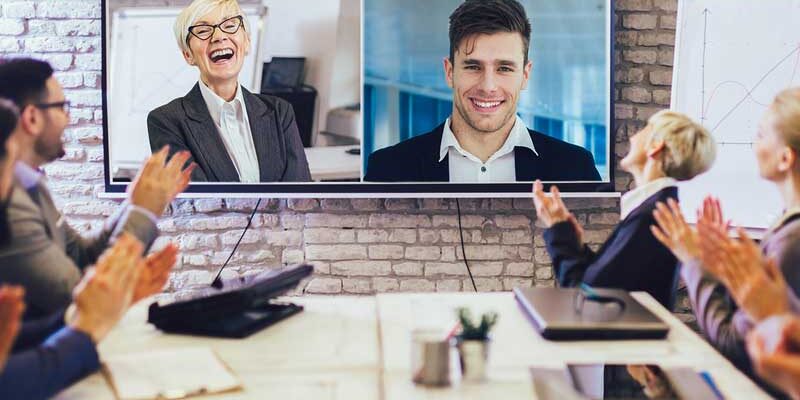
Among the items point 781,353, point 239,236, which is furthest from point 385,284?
point 781,353

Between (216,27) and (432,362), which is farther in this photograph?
(216,27)

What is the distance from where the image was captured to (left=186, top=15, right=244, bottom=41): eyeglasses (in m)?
3.78

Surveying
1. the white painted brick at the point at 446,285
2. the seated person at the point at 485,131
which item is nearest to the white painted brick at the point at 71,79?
the seated person at the point at 485,131

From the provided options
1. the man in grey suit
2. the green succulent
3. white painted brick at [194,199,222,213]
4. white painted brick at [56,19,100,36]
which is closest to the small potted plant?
the green succulent

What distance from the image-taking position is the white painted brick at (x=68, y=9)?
12.8 feet

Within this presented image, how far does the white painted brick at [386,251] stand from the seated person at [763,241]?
70.7 inches

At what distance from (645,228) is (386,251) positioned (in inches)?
65.5

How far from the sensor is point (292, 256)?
13.0 feet

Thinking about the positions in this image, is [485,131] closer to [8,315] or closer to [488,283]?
[488,283]

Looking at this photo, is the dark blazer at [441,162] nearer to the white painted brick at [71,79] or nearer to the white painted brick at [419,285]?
the white painted brick at [419,285]

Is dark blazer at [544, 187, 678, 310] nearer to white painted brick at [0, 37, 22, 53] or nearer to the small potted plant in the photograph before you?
the small potted plant

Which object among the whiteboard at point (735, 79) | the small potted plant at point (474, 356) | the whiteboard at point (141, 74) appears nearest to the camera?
the small potted plant at point (474, 356)

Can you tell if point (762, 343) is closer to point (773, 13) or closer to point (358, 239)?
point (773, 13)

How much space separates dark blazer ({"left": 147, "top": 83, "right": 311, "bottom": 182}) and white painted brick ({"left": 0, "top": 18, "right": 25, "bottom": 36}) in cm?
81
